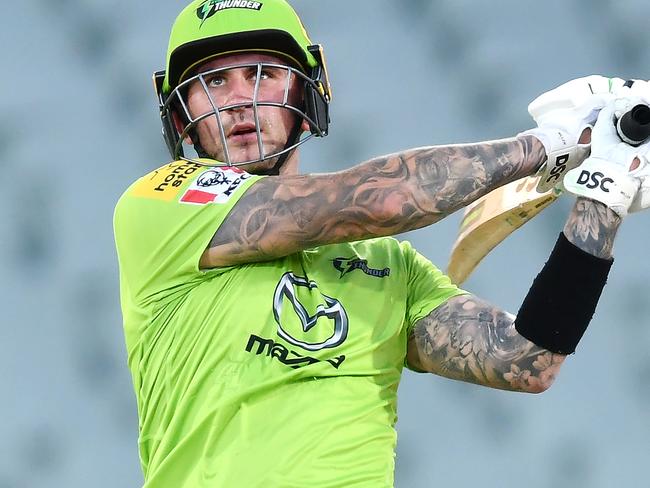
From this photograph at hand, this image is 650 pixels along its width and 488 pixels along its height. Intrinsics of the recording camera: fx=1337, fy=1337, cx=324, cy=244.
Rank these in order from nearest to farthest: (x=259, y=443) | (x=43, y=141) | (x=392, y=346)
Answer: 1. (x=259, y=443)
2. (x=392, y=346)
3. (x=43, y=141)

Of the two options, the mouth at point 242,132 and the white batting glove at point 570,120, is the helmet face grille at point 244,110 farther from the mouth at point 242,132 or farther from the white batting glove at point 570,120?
the white batting glove at point 570,120

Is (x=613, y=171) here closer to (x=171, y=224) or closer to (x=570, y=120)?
(x=570, y=120)

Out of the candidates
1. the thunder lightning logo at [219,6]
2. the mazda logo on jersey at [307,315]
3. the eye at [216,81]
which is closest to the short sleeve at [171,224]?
the mazda logo on jersey at [307,315]

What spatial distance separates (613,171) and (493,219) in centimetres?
42

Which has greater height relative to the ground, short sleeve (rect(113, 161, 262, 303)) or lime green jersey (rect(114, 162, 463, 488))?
short sleeve (rect(113, 161, 262, 303))

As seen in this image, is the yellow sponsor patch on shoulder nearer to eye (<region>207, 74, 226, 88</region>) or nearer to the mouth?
the mouth

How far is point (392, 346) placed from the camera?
2486 millimetres

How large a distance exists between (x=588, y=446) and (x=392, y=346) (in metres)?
1.37

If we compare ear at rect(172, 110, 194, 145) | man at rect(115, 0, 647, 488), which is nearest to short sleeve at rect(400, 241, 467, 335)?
man at rect(115, 0, 647, 488)

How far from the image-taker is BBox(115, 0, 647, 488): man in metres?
2.29

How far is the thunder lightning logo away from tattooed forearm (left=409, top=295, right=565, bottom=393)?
30.7 inches

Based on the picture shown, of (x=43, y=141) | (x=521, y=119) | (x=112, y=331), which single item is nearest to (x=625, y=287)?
(x=521, y=119)

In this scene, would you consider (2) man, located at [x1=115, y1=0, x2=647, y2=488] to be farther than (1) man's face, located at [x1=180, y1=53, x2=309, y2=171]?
No

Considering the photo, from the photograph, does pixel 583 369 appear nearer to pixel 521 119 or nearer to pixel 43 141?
pixel 521 119
